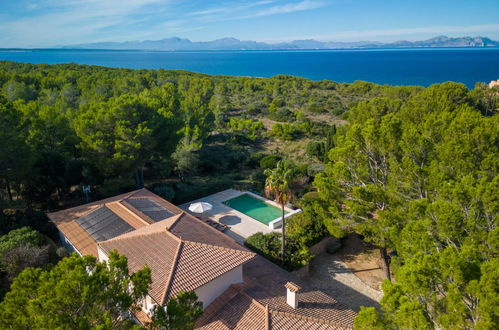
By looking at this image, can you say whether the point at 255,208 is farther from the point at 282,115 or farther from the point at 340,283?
the point at 282,115

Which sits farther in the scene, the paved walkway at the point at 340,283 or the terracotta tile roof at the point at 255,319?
the paved walkway at the point at 340,283

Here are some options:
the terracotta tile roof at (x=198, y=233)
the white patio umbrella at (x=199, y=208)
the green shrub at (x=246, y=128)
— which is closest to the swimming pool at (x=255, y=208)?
the white patio umbrella at (x=199, y=208)

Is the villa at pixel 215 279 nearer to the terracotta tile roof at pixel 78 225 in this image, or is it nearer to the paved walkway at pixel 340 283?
the terracotta tile roof at pixel 78 225

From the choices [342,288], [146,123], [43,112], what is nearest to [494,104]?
[342,288]

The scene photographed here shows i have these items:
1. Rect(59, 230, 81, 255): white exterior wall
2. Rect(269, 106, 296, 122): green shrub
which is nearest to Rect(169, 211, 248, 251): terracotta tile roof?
Rect(59, 230, 81, 255): white exterior wall

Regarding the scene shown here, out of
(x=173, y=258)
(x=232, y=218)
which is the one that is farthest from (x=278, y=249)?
(x=173, y=258)

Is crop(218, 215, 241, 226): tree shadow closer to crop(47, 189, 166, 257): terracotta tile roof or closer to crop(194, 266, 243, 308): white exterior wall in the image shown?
crop(47, 189, 166, 257): terracotta tile roof

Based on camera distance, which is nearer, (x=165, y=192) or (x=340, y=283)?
(x=340, y=283)
